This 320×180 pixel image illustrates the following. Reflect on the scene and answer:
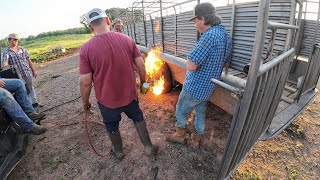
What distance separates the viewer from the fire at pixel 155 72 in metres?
5.10

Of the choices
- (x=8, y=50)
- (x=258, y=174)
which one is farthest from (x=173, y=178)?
(x=8, y=50)

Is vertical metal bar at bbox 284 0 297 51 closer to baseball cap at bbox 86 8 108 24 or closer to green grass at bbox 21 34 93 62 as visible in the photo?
baseball cap at bbox 86 8 108 24

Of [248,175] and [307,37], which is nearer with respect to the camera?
[248,175]

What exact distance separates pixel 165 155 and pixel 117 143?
0.86 metres

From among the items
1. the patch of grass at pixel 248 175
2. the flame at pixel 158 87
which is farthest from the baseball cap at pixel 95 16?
the patch of grass at pixel 248 175

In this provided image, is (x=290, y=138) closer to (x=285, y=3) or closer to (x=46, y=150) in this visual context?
(x=285, y=3)

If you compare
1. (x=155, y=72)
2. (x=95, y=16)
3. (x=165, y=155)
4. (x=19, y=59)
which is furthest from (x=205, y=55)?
(x=19, y=59)

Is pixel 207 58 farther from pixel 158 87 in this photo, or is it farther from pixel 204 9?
pixel 158 87

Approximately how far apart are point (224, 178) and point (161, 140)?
1.69 metres

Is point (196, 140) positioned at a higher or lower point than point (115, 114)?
lower

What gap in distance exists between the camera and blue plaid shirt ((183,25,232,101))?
8.10 feet

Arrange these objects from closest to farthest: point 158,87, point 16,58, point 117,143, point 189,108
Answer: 1. point 189,108
2. point 117,143
3. point 16,58
4. point 158,87

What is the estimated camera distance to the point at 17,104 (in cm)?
333

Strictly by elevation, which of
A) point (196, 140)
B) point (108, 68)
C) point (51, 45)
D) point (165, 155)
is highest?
point (108, 68)
